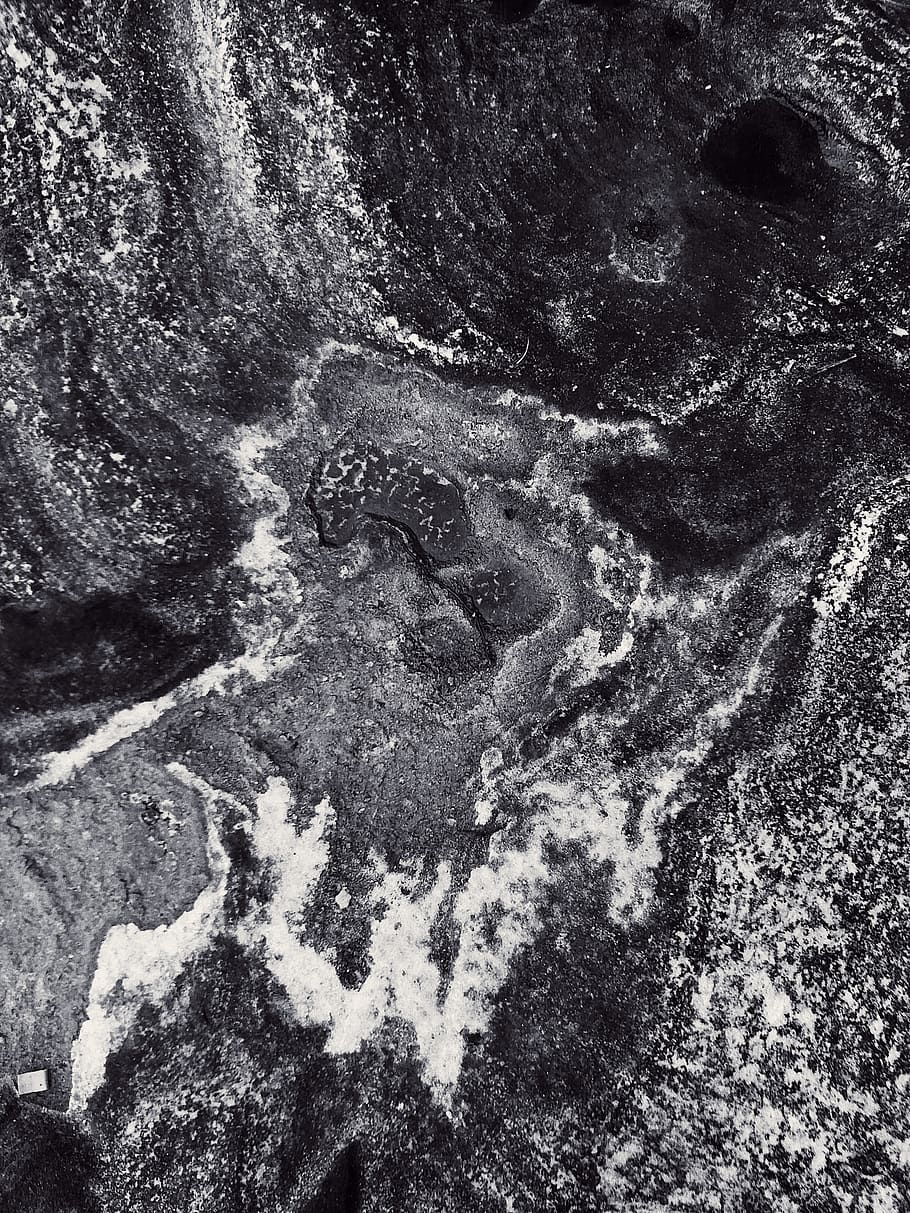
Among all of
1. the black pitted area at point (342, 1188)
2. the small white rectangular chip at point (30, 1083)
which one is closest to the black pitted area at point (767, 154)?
the black pitted area at point (342, 1188)

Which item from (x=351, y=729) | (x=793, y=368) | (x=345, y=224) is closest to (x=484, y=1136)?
(x=351, y=729)

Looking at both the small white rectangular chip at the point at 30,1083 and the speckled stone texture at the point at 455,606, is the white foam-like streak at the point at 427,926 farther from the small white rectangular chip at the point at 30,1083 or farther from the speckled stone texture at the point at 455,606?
the small white rectangular chip at the point at 30,1083

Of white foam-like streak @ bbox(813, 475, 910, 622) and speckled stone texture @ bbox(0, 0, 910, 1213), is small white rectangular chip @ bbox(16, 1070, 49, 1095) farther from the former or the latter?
white foam-like streak @ bbox(813, 475, 910, 622)

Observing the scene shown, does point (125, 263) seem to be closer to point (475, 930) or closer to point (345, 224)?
point (345, 224)

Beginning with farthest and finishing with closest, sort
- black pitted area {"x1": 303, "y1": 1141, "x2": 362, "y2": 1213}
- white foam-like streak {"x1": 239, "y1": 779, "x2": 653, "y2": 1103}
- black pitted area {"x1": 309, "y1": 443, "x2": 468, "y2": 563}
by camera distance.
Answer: black pitted area {"x1": 309, "y1": 443, "x2": 468, "y2": 563}
white foam-like streak {"x1": 239, "y1": 779, "x2": 653, "y2": 1103}
black pitted area {"x1": 303, "y1": 1141, "x2": 362, "y2": 1213}

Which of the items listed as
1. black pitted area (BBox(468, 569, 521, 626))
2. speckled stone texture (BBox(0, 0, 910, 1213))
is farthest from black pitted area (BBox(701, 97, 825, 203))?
black pitted area (BBox(468, 569, 521, 626))

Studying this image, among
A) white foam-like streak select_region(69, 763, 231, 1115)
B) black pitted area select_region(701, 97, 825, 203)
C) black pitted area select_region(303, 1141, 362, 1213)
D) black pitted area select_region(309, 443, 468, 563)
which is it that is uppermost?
black pitted area select_region(701, 97, 825, 203)
